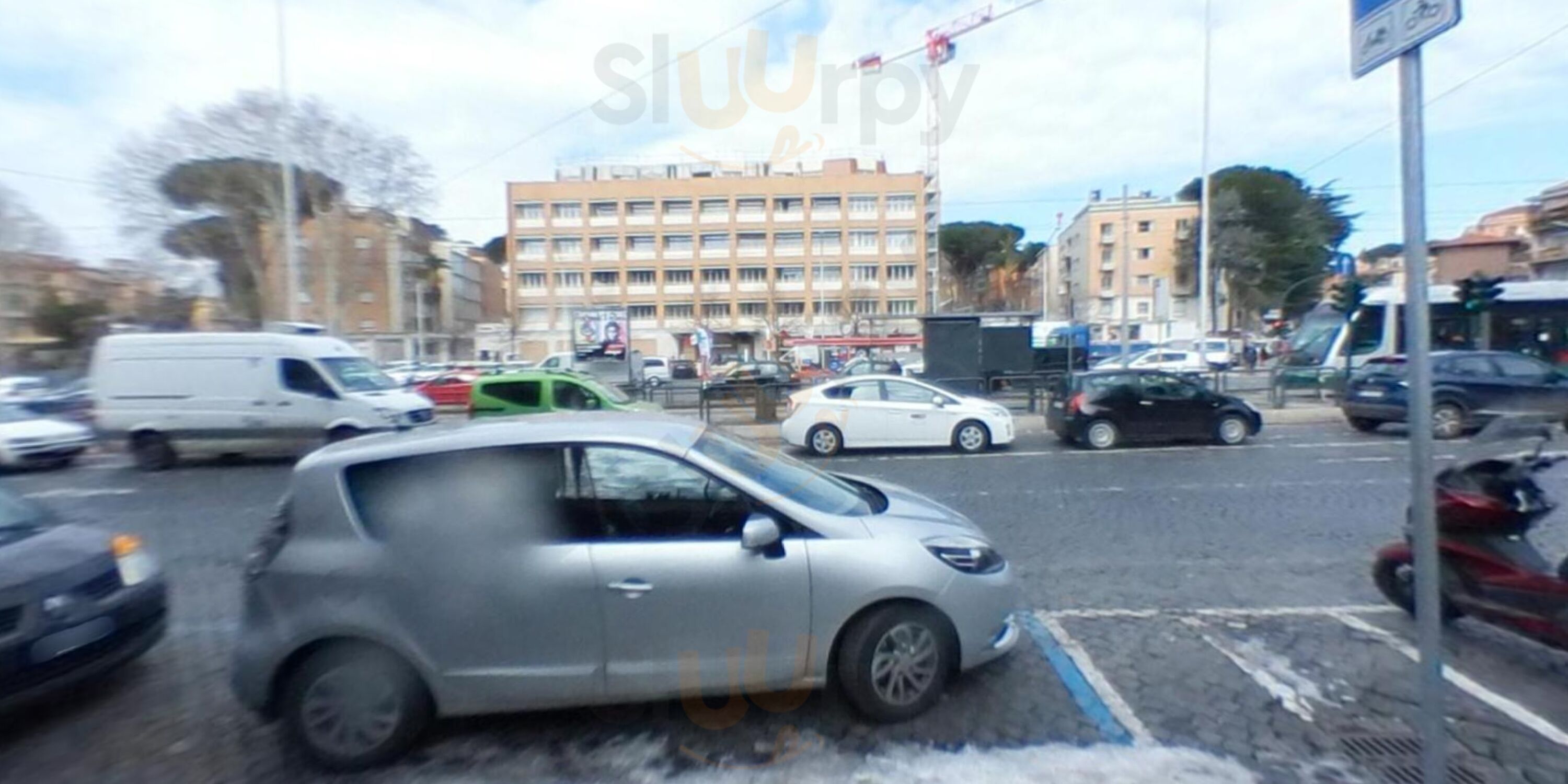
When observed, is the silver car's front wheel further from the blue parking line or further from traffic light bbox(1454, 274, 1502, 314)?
traffic light bbox(1454, 274, 1502, 314)

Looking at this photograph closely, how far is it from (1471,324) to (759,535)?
88.2 ft

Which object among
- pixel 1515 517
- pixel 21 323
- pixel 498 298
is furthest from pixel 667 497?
pixel 498 298

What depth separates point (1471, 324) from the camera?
907 inches

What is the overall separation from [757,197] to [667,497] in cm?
5932

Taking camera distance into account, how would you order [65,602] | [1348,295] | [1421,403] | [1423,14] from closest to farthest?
[1423,14], [1421,403], [65,602], [1348,295]

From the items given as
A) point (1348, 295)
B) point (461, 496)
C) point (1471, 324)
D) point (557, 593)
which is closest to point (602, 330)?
point (1348, 295)

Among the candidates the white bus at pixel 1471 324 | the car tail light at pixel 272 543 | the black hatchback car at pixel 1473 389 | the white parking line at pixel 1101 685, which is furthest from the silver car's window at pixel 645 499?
the white bus at pixel 1471 324

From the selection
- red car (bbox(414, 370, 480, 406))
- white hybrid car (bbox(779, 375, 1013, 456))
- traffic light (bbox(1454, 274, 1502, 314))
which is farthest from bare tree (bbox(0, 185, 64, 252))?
traffic light (bbox(1454, 274, 1502, 314))

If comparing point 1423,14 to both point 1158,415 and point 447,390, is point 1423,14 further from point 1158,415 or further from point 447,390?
point 447,390

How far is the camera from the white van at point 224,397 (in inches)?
552

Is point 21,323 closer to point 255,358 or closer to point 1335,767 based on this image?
point 255,358

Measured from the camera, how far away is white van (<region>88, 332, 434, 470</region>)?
14016 millimetres

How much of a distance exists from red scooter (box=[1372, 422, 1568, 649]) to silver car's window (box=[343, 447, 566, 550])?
4.61m

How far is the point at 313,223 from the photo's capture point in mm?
34875
